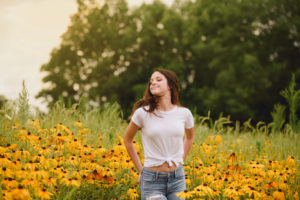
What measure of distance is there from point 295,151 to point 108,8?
59.1ft

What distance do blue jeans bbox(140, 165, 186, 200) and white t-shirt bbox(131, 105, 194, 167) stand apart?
0.09 m

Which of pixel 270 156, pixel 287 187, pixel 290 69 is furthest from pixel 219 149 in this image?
pixel 290 69

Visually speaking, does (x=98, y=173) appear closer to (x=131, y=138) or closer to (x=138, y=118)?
(x=131, y=138)

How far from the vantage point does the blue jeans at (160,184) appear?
2789 mm

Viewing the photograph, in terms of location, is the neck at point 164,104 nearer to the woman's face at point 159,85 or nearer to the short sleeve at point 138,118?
the woman's face at point 159,85

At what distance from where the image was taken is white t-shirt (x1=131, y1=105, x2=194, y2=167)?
111 inches

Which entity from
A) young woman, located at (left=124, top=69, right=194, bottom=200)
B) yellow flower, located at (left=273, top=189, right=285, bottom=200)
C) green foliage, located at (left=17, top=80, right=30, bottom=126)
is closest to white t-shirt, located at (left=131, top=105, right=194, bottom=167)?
young woman, located at (left=124, top=69, right=194, bottom=200)

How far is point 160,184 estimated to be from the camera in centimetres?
281

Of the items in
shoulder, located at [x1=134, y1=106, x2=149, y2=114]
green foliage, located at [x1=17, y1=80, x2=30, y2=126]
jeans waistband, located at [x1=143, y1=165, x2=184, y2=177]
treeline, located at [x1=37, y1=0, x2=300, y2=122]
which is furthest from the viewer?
treeline, located at [x1=37, y1=0, x2=300, y2=122]

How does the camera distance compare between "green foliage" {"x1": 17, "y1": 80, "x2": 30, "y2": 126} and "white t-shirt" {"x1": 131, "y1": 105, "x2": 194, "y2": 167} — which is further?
"green foliage" {"x1": 17, "y1": 80, "x2": 30, "y2": 126}

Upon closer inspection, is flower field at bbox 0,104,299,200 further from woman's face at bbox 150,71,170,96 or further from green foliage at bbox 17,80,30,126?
woman's face at bbox 150,71,170,96

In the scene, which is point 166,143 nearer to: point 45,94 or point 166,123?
point 166,123

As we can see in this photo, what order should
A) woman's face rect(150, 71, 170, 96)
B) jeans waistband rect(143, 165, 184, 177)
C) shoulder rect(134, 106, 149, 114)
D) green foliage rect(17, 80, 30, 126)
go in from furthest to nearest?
green foliage rect(17, 80, 30, 126) < woman's face rect(150, 71, 170, 96) < shoulder rect(134, 106, 149, 114) < jeans waistband rect(143, 165, 184, 177)

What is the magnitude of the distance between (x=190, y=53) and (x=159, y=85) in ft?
59.2
